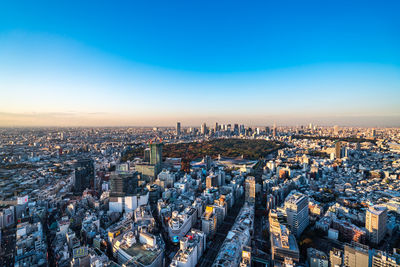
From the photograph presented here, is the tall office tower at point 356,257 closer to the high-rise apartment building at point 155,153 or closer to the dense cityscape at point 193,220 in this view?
the dense cityscape at point 193,220

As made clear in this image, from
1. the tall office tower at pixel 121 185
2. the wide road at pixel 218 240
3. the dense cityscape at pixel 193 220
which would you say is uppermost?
the tall office tower at pixel 121 185

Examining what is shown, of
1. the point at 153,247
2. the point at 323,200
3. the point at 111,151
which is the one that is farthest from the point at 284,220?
the point at 111,151

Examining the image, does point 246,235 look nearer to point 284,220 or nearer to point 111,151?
point 284,220

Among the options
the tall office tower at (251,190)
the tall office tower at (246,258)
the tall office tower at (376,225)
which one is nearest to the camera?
the tall office tower at (246,258)

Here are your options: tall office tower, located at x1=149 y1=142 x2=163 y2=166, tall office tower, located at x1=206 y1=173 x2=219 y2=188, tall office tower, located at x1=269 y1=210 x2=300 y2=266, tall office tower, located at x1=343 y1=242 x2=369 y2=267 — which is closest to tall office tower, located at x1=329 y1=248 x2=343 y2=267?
tall office tower, located at x1=343 y1=242 x2=369 y2=267

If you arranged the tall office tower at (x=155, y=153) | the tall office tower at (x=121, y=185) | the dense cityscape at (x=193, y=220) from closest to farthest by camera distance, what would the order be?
the dense cityscape at (x=193, y=220), the tall office tower at (x=121, y=185), the tall office tower at (x=155, y=153)

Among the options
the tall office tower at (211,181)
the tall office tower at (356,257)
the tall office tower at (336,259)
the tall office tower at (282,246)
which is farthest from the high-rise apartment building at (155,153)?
the tall office tower at (356,257)

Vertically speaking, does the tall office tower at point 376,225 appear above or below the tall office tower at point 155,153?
below

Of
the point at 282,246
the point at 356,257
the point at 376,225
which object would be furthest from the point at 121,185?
the point at 376,225
